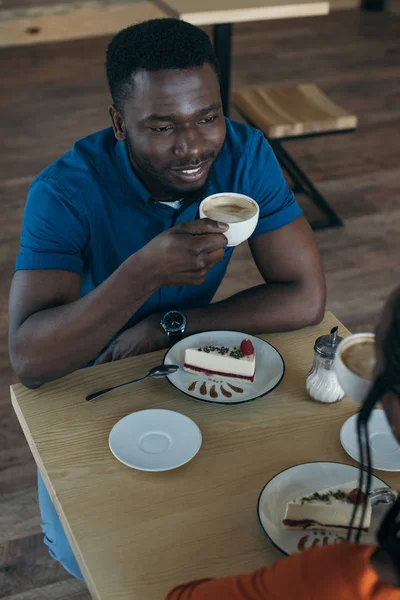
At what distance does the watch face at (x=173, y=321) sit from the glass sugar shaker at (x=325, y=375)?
1.00 ft

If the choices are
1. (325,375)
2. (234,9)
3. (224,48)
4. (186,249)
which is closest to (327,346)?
(325,375)

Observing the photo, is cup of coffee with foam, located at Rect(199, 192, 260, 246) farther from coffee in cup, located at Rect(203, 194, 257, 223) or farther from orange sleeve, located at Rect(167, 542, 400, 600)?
orange sleeve, located at Rect(167, 542, 400, 600)

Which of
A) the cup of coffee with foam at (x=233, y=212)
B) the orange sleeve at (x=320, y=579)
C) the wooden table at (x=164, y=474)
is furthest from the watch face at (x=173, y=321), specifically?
the orange sleeve at (x=320, y=579)

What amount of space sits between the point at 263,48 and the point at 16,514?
13.5 ft

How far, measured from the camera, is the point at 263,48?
5.32m

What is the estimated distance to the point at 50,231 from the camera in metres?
1.50

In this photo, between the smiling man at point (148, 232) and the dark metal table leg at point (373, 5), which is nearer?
the smiling man at point (148, 232)

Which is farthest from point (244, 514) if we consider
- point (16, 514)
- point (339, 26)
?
point (339, 26)

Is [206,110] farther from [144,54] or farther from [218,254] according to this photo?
[218,254]

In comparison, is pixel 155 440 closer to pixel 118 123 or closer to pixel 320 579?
pixel 320 579

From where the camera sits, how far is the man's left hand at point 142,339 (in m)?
1.52

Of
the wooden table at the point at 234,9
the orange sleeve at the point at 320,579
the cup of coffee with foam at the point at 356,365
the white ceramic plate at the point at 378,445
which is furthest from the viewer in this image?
the wooden table at the point at 234,9

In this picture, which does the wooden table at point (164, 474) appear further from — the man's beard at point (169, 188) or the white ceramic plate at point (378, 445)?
the man's beard at point (169, 188)

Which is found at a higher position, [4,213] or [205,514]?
[205,514]
